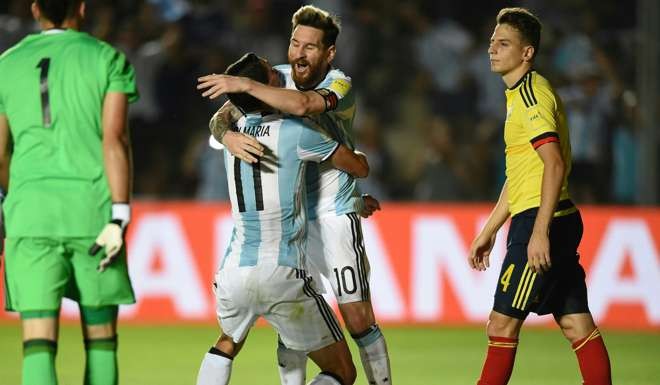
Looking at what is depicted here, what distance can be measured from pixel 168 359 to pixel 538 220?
4205 mm

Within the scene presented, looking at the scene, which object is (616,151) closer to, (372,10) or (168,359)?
(372,10)

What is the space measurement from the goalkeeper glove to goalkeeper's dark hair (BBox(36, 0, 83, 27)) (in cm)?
83

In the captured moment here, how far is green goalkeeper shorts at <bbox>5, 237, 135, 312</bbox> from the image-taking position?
5301 mm

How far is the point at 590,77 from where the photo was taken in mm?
13484

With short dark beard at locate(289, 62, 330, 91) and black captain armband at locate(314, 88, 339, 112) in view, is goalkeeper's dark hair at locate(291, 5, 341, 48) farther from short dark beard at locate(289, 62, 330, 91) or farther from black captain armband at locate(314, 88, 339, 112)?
black captain armband at locate(314, 88, 339, 112)

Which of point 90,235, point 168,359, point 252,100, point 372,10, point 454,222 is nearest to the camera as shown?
point 90,235

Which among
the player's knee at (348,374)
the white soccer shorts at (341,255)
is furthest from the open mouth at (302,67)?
the player's knee at (348,374)

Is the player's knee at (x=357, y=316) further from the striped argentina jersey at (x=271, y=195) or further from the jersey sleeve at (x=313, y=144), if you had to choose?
the jersey sleeve at (x=313, y=144)

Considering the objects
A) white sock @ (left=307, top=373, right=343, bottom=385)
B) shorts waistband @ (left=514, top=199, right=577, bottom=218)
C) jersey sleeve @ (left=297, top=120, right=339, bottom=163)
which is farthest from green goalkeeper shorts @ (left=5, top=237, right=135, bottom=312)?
shorts waistband @ (left=514, top=199, right=577, bottom=218)

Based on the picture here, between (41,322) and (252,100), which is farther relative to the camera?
Answer: (252,100)

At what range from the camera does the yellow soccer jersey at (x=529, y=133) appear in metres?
6.03

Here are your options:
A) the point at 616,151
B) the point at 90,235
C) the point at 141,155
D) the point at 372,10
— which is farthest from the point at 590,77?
the point at 90,235

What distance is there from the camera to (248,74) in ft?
18.9

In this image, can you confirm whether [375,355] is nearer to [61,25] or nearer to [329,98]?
[329,98]
